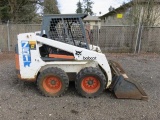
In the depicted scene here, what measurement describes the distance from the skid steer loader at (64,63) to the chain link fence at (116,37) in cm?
603

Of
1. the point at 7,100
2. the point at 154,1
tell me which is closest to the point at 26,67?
the point at 7,100

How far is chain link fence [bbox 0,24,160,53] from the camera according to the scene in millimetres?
10061

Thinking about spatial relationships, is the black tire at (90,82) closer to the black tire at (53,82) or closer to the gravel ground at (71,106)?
the gravel ground at (71,106)

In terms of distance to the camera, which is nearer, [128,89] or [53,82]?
[128,89]

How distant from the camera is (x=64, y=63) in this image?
4.09m

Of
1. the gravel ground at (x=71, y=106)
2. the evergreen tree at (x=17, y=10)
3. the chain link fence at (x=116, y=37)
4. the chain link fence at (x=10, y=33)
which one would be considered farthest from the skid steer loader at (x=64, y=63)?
the evergreen tree at (x=17, y=10)

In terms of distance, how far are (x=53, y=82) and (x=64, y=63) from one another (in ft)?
1.72

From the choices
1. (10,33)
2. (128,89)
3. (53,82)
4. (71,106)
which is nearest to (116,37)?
(10,33)

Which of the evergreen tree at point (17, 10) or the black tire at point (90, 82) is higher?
the evergreen tree at point (17, 10)

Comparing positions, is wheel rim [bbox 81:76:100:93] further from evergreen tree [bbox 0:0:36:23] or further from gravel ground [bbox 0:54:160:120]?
evergreen tree [bbox 0:0:36:23]

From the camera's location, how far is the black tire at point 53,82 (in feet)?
13.1

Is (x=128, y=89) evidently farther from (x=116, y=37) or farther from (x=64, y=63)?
(x=116, y=37)

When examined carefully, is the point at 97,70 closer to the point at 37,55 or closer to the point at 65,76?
the point at 65,76

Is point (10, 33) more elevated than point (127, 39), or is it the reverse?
point (10, 33)
